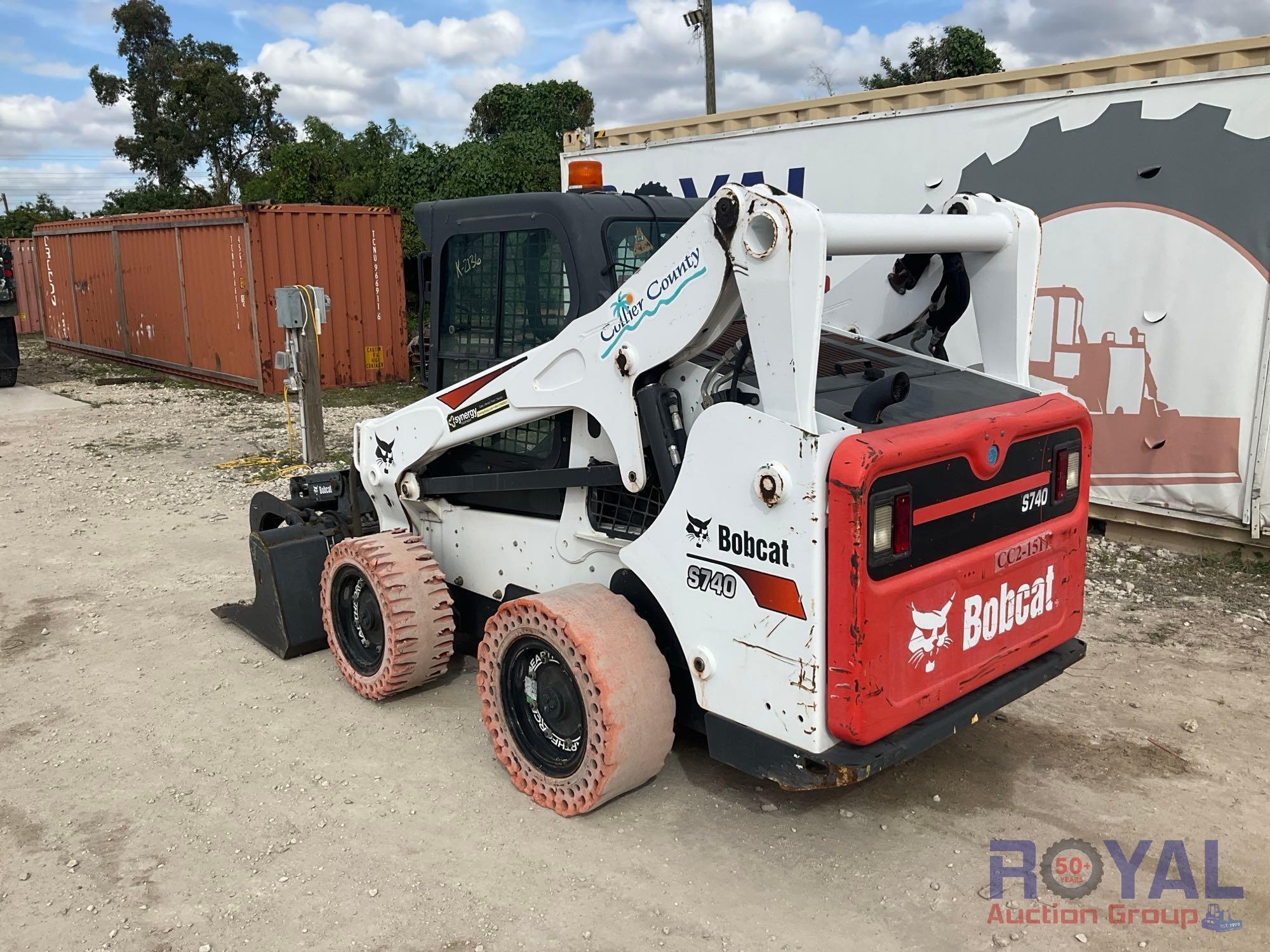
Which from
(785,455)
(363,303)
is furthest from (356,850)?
(363,303)

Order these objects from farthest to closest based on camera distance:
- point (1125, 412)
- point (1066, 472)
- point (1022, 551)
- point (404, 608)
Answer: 1. point (1125, 412)
2. point (404, 608)
3. point (1066, 472)
4. point (1022, 551)

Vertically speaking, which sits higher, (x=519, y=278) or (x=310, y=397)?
(x=519, y=278)

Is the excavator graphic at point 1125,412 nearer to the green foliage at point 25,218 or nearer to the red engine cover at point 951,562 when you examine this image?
the red engine cover at point 951,562

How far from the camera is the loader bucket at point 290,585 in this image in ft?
16.5

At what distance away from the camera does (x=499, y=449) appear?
437 centimetres

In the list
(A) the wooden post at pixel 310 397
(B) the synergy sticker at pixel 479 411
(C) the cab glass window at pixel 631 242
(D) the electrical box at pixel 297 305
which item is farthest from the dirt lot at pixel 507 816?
(D) the electrical box at pixel 297 305

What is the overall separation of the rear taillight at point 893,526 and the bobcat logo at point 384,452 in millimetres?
2540

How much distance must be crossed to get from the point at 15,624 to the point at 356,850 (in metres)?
3.44

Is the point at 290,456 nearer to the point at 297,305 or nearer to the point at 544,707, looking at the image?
the point at 297,305

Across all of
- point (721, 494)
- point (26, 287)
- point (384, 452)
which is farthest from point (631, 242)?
point (26, 287)

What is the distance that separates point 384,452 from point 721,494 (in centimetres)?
219

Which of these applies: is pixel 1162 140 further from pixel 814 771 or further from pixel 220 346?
pixel 220 346

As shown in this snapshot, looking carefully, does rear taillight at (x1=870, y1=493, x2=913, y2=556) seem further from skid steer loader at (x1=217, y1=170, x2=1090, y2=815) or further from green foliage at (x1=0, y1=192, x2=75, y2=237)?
green foliage at (x1=0, y1=192, x2=75, y2=237)

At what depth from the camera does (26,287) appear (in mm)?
26953
